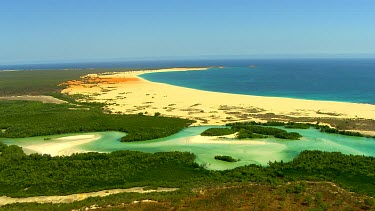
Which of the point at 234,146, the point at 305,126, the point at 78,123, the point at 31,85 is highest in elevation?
the point at 31,85

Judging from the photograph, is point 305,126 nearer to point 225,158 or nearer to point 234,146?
point 234,146

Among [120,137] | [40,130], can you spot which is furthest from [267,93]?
[40,130]

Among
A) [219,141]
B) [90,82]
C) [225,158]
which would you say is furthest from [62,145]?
[90,82]

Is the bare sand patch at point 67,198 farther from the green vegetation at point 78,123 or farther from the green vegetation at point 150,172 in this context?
the green vegetation at point 78,123

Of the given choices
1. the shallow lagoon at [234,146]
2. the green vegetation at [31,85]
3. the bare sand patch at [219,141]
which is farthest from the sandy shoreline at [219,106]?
the green vegetation at [31,85]

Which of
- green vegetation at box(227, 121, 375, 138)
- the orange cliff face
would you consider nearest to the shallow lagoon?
green vegetation at box(227, 121, 375, 138)

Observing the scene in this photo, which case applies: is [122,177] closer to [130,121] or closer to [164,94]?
[130,121]
